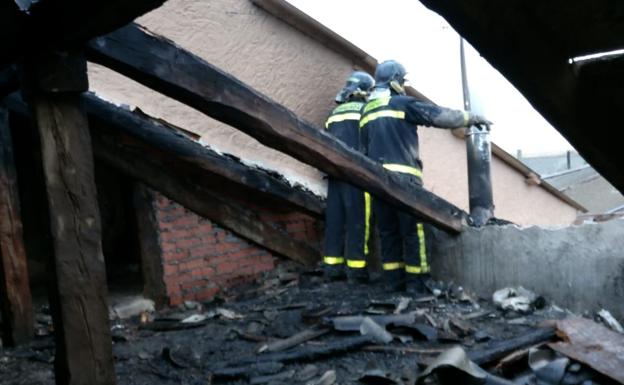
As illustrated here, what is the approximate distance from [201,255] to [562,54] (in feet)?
15.8

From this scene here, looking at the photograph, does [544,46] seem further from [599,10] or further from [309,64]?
[309,64]

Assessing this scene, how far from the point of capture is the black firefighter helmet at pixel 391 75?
19.0 feet

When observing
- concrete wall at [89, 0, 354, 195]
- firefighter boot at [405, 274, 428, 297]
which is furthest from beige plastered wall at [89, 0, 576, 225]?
firefighter boot at [405, 274, 428, 297]

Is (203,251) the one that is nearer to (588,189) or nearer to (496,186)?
(496,186)

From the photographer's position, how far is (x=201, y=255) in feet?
18.7

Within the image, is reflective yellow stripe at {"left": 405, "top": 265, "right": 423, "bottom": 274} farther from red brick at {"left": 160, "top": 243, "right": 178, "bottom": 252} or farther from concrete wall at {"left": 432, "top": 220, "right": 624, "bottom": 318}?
red brick at {"left": 160, "top": 243, "right": 178, "bottom": 252}

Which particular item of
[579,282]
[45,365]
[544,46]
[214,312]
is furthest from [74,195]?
[579,282]

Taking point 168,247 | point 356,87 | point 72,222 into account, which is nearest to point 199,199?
point 168,247

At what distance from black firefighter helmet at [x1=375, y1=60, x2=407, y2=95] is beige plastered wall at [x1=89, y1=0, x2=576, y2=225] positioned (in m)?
1.06

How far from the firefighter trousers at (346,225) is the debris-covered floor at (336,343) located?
502 millimetres

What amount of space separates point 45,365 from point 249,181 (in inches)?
94.6

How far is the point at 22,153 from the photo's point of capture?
566 centimetres

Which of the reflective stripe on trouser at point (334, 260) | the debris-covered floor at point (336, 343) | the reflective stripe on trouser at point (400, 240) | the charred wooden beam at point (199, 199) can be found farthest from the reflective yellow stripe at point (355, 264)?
the charred wooden beam at point (199, 199)

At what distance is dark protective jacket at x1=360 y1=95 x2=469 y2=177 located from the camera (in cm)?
562
